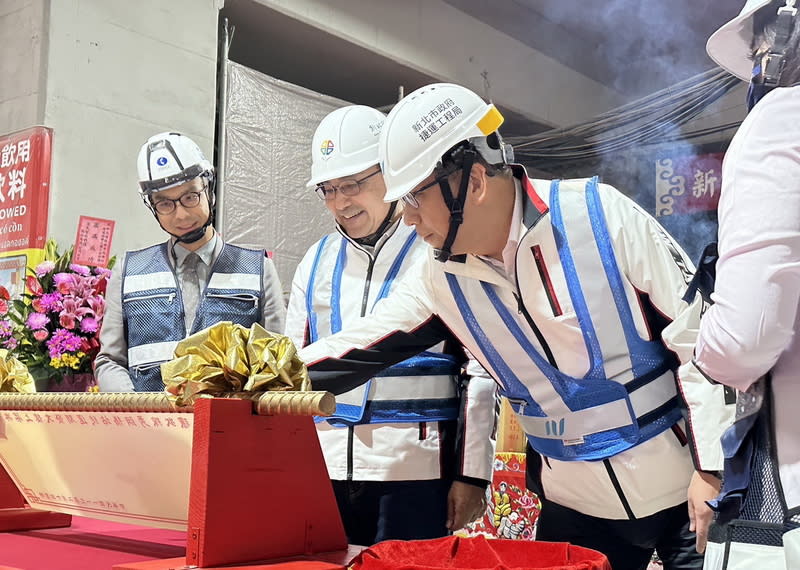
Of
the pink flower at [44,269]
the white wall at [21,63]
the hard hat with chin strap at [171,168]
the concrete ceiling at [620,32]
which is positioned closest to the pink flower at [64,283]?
the pink flower at [44,269]

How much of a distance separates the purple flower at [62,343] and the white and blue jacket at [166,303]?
0.52 meters

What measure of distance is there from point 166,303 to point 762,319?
1.88 meters

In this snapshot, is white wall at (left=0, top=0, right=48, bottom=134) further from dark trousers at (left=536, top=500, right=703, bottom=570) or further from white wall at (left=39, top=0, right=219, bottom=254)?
dark trousers at (left=536, top=500, right=703, bottom=570)

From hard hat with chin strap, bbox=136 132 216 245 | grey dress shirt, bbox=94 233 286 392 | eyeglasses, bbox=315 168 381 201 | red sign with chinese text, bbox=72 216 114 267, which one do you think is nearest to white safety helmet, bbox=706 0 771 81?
eyeglasses, bbox=315 168 381 201

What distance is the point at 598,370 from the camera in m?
1.62

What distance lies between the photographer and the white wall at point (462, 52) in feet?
21.4

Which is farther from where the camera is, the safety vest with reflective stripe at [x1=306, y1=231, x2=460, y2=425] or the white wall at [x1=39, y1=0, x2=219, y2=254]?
the white wall at [x1=39, y1=0, x2=219, y2=254]

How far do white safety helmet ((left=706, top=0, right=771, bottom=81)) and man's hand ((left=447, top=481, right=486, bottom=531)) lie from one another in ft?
3.49

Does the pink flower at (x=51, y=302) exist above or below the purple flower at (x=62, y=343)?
above

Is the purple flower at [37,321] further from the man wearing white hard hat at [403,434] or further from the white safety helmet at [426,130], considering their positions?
the white safety helmet at [426,130]

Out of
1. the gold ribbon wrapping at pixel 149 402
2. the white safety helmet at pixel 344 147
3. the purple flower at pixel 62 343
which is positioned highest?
the white safety helmet at pixel 344 147

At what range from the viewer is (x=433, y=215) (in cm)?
166

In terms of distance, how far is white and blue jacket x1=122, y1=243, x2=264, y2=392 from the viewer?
2.53m

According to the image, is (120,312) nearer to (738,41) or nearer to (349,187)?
(349,187)
